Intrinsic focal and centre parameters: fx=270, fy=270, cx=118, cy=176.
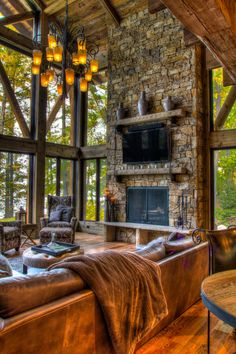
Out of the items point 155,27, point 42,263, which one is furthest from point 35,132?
point 42,263

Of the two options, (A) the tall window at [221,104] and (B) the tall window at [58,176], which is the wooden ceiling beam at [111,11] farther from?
(B) the tall window at [58,176]

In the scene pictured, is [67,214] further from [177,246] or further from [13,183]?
[177,246]

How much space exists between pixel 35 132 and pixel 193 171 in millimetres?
4225

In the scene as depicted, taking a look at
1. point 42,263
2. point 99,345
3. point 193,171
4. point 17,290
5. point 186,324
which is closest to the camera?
point 17,290

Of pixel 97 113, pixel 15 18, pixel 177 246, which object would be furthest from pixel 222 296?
pixel 15 18

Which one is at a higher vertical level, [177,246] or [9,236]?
[177,246]

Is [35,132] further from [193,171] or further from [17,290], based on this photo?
[17,290]

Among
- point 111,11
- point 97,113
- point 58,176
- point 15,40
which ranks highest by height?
point 111,11

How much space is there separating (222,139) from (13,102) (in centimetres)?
510

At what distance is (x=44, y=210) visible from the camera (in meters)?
7.30

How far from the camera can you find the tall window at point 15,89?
22.1 feet

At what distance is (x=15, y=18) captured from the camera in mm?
6816

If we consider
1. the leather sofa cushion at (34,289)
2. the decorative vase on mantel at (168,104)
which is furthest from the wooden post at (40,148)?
the leather sofa cushion at (34,289)

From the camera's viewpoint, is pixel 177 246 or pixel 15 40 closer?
pixel 177 246
